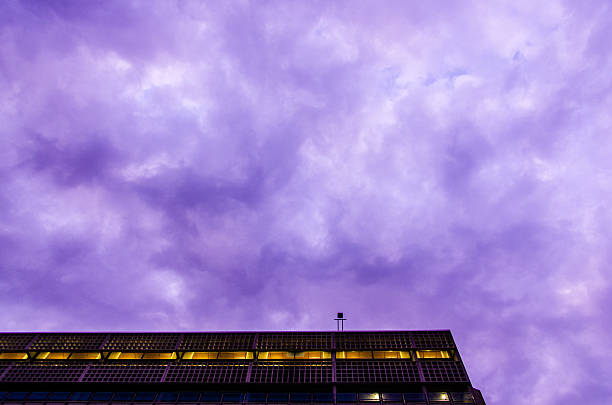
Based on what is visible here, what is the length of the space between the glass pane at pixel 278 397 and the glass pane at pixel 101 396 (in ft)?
87.5

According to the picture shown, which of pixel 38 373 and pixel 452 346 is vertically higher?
pixel 452 346

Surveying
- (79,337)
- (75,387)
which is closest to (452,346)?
(75,387)

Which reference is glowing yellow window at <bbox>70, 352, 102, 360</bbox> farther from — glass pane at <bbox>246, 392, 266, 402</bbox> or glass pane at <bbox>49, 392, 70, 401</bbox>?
glass pane at <bbox>246, 392, 266, 402</bbox>

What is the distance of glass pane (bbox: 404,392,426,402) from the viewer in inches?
2194

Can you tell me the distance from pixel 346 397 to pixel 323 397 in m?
3.66

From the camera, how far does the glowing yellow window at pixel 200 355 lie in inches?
2537

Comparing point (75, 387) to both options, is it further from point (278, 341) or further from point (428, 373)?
point (428, 373)

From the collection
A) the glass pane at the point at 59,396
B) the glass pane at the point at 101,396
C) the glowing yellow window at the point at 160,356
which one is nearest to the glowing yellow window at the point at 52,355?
the glass pane at the point at 59,396

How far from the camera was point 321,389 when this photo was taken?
57906mm

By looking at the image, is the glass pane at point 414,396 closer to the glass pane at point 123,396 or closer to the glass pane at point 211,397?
the glass pane at point 211,397

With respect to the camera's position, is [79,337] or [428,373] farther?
[79,337]

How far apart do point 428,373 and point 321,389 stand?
58.3 ft

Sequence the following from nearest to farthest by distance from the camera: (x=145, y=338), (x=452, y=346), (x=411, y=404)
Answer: (x=411, y=404)
(x=452, y=346)
(x=145, y=338)

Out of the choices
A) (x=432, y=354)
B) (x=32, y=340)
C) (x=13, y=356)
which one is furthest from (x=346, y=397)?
(x=13, y=356)
